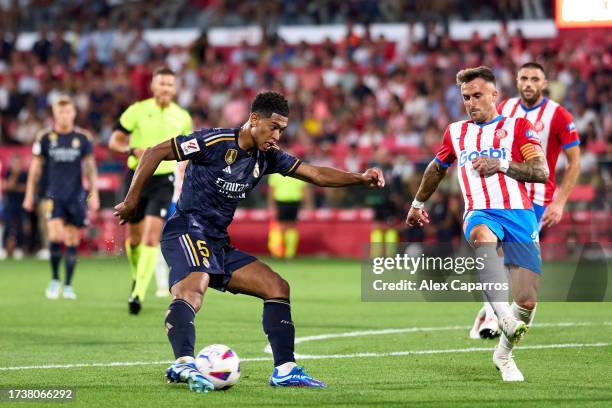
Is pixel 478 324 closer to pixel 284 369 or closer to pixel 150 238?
pixel 284 369

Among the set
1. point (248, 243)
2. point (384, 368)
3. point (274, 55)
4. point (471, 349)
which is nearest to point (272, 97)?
point (384, 368)

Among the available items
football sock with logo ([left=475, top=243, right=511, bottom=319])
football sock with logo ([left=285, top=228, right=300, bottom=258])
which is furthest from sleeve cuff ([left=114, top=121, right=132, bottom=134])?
football sock with logo ([left=285, top=228, right=300, bottom=258])

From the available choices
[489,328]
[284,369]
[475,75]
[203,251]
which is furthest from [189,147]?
[489,328]

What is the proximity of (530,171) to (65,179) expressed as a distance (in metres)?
8.91

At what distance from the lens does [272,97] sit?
750 centimetres

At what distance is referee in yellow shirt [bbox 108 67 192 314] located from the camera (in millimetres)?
12852

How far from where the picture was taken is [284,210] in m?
22.5

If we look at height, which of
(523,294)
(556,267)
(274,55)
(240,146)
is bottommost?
(556,267)

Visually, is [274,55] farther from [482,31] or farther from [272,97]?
[272,97]

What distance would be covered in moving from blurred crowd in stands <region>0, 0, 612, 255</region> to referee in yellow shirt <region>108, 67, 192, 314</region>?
8894 millimetres

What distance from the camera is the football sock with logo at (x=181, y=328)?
7172 millimetres

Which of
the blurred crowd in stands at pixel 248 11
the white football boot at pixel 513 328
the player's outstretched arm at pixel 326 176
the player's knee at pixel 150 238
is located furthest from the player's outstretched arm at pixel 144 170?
the blurred crowd in stands at pixel 248 11

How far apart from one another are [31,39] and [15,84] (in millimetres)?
3689

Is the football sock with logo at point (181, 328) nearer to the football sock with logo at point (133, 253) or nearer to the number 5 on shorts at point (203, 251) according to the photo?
the number 5 on shorts at point (203, 251)
